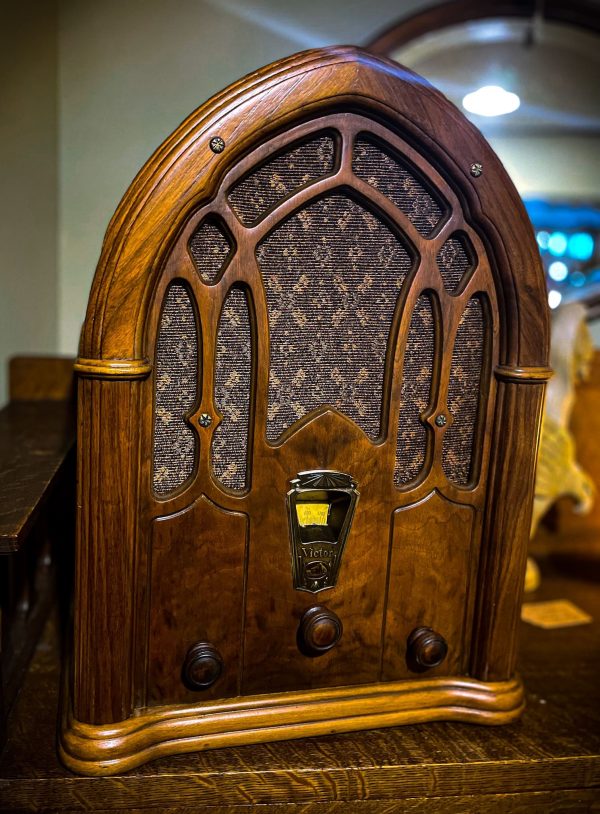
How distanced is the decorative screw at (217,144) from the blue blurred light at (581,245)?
1.20m

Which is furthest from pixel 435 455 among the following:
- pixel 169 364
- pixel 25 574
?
pixel 25 574

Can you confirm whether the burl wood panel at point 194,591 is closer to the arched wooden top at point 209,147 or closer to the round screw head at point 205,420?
the round screw head at point 205,420

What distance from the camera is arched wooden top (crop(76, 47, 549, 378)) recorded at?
819 millimetres

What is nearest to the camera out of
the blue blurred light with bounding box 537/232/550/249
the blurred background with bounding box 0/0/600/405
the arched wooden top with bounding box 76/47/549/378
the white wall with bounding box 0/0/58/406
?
the arched wooden top with bounding box 76/47/549/378

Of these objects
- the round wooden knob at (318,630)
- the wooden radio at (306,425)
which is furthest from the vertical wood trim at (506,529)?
the round wooden knob at (318,630)

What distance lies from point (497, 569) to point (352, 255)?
46 centimetres

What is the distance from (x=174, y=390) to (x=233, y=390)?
71mm

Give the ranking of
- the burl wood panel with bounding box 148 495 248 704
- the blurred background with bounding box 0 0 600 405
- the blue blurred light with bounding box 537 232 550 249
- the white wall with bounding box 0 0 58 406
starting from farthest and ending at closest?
the blue blurred light with bounding box 537 232 550 249
the blurred background with bounding box 0 0 600 405
the white wall with bounding box 0 0 58 406
the burl wood panel with bounding box 148 495 248 704

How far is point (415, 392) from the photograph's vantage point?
983 mm

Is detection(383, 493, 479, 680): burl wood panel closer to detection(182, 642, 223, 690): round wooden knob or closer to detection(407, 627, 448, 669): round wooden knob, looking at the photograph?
detection(407, 627, 448, 669): round wooden knob

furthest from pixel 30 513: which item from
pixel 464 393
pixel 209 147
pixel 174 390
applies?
pixel 464 393

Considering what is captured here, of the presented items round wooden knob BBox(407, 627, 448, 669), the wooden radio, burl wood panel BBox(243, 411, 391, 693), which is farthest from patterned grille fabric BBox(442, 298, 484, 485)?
round wooden knob BBox(407, 627, 448, 669)

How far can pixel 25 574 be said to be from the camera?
1.24 meters

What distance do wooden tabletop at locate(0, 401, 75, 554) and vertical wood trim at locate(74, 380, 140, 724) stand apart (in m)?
0.08
